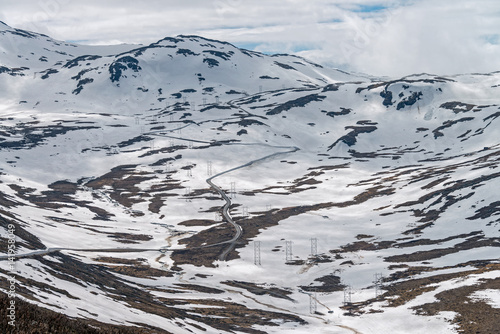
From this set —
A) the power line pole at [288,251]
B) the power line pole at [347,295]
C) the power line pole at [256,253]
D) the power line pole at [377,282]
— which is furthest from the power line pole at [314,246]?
the power line pole at [347,295]

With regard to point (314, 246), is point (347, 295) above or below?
above

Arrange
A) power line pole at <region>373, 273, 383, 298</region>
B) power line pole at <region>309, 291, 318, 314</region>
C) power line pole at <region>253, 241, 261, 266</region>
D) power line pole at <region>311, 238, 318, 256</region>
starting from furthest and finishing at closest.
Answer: power line pole at <region>311, 238, 318, 256</region>
power line pole at <region>253, 241, 261, 266</region>
power line pole at <region>373, 273, 383, 298</region>
power line pole at <region>309, 291, 318, 314</region>

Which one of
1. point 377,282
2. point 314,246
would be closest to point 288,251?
point 314,246

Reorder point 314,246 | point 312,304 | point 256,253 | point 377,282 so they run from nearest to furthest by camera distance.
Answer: point 312,304, point 377,282, point 256,253, point 314,246

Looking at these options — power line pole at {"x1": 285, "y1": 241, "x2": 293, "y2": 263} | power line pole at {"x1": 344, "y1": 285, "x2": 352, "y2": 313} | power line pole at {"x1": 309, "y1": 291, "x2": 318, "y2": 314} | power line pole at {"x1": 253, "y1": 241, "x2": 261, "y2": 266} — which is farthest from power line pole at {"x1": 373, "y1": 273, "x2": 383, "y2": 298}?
power line pole at {"x1": 253, "y1": 241, "x2": 261, "y2": 266}

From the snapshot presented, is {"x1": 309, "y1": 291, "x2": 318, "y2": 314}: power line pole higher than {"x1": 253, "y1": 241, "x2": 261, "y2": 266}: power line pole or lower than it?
higher

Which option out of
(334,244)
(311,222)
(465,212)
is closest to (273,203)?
(311,222)

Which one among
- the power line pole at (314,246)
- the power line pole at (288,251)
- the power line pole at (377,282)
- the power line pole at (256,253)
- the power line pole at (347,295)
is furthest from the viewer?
the power line pole at (314,246)

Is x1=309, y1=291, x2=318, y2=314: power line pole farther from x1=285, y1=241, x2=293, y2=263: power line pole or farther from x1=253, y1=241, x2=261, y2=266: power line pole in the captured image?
x1=285, y1=241, x2=293, y2=263: power line pole

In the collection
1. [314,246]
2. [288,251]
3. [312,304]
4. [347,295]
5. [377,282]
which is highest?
[377,282]

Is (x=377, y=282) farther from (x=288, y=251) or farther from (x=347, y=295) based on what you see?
(x=288, y=251)

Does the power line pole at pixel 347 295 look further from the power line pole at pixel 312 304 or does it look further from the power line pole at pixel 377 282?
the power line pole at pixel 312 304

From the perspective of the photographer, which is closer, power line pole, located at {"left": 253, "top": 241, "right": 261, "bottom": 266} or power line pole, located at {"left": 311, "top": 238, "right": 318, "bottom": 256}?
power line pole, located at {"left": 253, "top": 241, "right": 261, "bottom": 266}

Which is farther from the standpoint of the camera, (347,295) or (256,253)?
(256,253)
